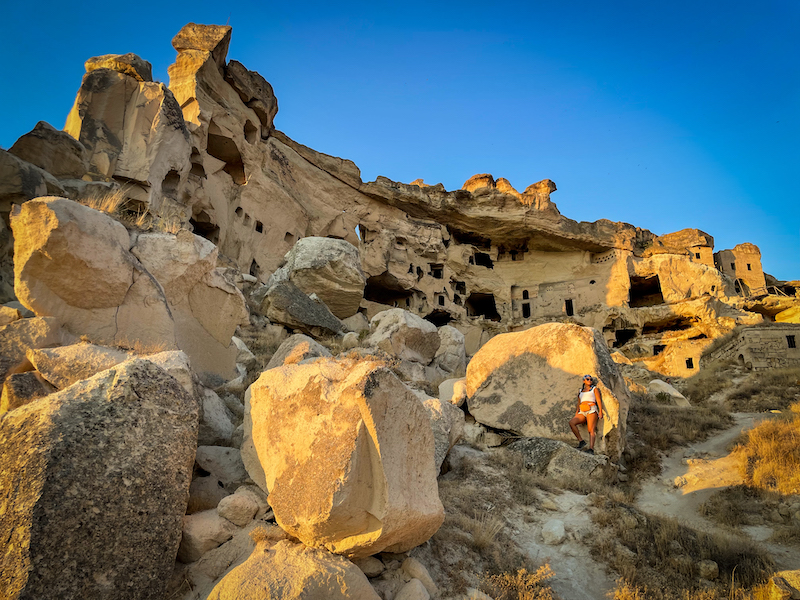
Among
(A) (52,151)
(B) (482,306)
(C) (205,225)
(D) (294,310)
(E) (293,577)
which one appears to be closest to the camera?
(E) (293,577)

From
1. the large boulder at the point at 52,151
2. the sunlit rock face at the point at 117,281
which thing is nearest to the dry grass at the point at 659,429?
the sunlit rock face at the point at 117,281

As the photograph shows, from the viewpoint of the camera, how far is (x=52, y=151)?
10.8m

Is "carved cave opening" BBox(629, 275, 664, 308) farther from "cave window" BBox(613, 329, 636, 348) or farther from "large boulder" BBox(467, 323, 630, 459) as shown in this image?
"large boulder" BBox(467, 323, 630, 459)

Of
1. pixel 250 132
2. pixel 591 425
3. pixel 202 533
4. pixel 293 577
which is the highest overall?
pixel 250 132

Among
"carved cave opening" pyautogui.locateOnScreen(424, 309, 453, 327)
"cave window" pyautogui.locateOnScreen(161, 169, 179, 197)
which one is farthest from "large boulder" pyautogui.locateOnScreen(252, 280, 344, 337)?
"carved cave opening" pyautogui.locateOnScreen(424, 309, 453, 327)

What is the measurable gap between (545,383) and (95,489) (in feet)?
20.0

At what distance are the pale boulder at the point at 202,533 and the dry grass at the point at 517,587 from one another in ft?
6.08

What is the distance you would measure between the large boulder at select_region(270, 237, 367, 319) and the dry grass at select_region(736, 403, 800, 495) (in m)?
9.49

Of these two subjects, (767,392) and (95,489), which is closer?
(95,489)

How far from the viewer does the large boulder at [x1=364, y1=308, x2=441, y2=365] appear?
1022 centimetres

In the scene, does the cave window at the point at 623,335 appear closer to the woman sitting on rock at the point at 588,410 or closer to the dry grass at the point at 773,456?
the dry grass at the point at 773,456

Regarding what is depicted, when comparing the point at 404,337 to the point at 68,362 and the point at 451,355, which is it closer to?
the point at 451,355

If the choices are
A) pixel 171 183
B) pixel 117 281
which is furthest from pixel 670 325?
pixel 117 281

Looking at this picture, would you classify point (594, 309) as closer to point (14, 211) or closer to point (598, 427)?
point (598, 427)
